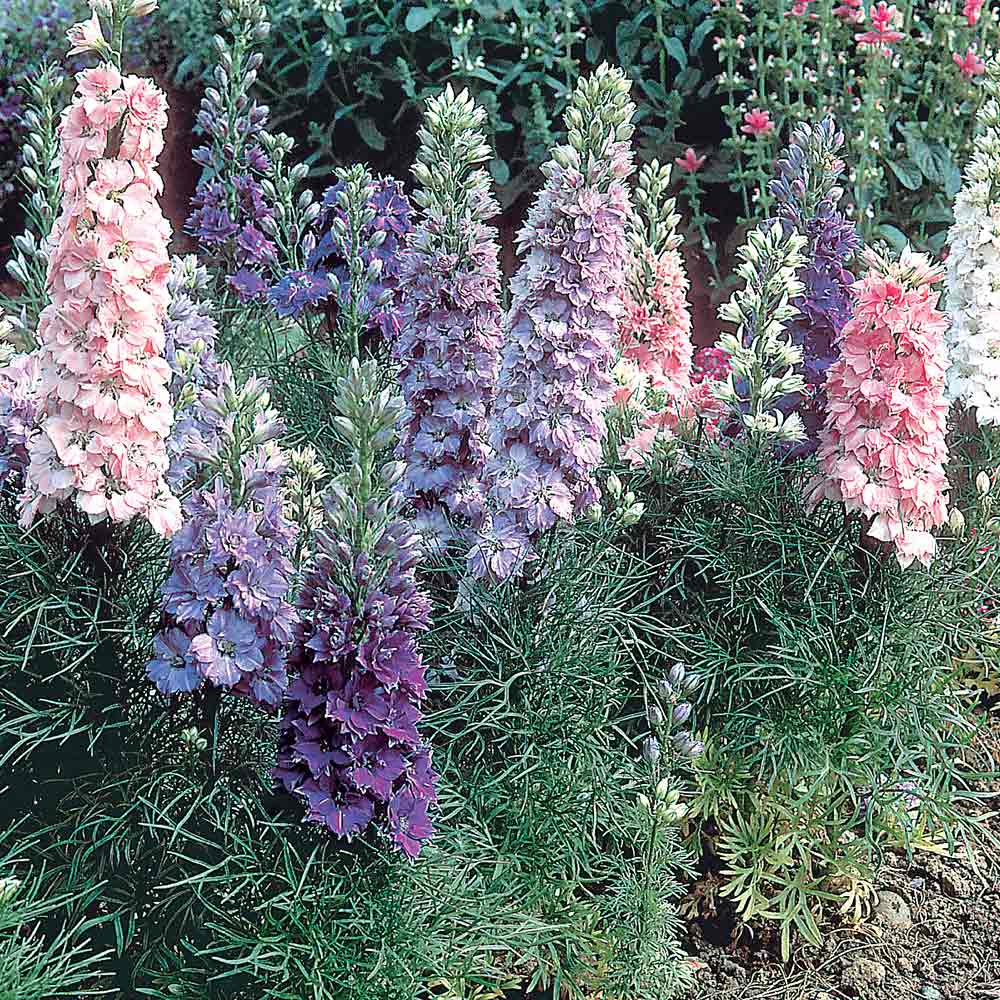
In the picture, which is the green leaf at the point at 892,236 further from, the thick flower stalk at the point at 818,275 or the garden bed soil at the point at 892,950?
the garden bed soil at the point at 892,950

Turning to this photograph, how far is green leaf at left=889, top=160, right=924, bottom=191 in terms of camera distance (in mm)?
5992

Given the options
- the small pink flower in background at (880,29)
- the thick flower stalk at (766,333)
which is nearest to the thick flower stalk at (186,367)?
the thick flower stalk at (766,333)

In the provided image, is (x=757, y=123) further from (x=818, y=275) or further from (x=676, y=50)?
(x=818, y=275)

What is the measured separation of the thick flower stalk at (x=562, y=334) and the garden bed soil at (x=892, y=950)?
44.8 inches

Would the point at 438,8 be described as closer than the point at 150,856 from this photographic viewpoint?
No

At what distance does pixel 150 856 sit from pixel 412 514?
3.30 feet

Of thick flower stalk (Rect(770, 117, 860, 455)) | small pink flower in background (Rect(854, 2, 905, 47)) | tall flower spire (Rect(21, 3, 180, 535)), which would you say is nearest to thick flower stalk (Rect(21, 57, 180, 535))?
tall flower spire (Rect(21, 3, 180, 535))

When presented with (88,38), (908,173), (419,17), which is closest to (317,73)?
(419,17)

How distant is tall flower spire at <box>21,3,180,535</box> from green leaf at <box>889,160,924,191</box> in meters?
4.31

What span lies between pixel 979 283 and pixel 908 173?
266 cm

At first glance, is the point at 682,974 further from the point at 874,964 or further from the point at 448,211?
the point at 448,211

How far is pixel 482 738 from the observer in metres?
2.90

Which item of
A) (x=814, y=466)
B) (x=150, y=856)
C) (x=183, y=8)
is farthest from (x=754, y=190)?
(x=150, y=856)

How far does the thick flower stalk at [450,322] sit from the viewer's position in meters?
2.98
